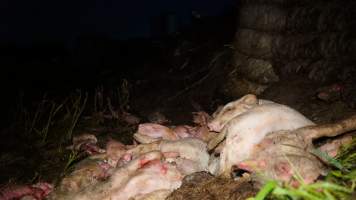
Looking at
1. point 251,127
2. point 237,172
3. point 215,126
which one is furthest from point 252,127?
point 215,126

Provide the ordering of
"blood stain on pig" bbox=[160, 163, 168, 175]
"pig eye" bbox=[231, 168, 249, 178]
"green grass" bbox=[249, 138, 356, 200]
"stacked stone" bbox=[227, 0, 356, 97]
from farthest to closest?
"stacked stone" bbox=[227, 0, 356, 97] < "blood stain on pig" bbox=[160, 163, 168, 175] < "pig eye" bbox=[231, 168, 249, 178] < "green grass" bbox=[249, 138, 356, 200]

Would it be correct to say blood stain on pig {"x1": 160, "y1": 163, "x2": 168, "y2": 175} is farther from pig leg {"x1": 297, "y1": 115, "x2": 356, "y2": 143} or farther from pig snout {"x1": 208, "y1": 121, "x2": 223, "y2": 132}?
pig leg {"x1": 297, "y1": 115, "x2": 356, "y2": 143}

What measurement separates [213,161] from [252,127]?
75 cm

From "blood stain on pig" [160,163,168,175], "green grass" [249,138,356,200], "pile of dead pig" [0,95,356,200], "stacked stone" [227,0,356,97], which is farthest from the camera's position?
"stacked stone" [227,0,356,97]

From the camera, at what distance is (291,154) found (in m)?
3.57

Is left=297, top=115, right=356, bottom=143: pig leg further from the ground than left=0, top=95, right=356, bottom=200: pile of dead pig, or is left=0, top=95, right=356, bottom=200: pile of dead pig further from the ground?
left=297, top=115, right=356, bottom=143: pig leg

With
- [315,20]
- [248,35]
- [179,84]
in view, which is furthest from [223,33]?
[315,20]

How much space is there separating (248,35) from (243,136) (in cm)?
314

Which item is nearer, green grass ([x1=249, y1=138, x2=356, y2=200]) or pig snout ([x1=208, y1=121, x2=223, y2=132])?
green grass ([x1=249, y1=138, x2=356, y2=200])

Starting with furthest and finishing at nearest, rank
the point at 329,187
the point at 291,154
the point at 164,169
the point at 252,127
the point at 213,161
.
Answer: the point at 213,161
the point at 164,169
the point at 252,127
the point at 291,154
the point at 329,187

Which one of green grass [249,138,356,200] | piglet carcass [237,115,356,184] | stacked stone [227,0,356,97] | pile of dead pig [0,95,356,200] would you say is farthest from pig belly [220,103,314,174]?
stacked stone [227,0,356,97]

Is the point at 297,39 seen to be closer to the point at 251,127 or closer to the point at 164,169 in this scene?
the point at 251,127

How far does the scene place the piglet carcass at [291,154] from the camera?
344 cm

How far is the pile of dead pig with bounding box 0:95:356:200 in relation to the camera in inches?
143
